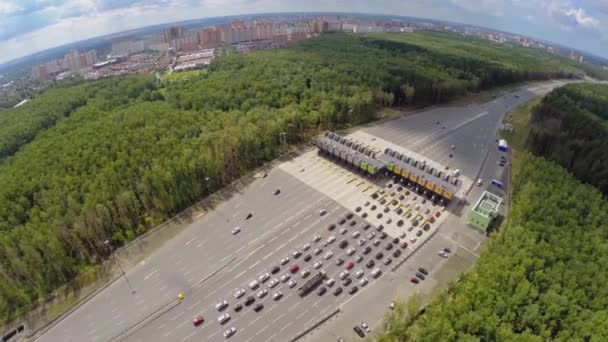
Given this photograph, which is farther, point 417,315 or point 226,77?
point 226,77

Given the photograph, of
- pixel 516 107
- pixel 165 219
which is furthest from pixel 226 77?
pixel 516 107

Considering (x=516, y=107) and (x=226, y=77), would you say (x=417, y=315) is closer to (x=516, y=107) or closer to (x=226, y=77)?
(x=226, y=77)

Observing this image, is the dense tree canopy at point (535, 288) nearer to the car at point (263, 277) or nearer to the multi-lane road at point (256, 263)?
the multi-lane road at point (256, 263)

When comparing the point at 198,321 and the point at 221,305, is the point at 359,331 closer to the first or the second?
the point at 221,305

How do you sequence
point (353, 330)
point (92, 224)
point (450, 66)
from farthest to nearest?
point (450, 66)
point (92, 224)
point (353, 330)

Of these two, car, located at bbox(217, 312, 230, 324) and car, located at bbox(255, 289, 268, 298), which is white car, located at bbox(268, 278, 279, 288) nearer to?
car, located at bbox(255, 289, 268, 298)
